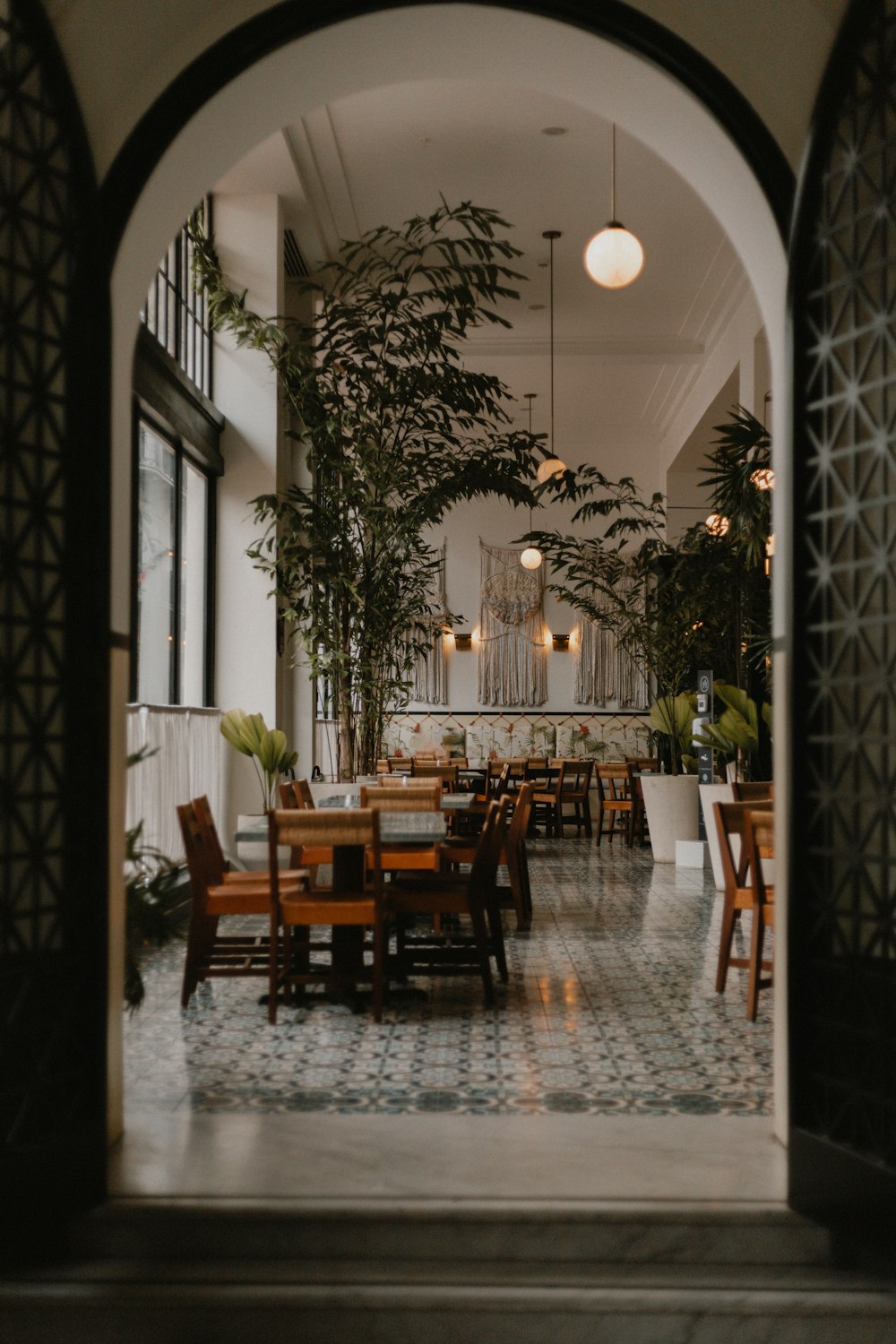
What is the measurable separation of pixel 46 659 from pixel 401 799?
10.9ft

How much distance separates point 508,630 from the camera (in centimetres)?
1764

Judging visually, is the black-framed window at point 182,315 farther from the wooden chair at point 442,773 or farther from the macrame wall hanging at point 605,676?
the macrame wall hanging at point 605,676

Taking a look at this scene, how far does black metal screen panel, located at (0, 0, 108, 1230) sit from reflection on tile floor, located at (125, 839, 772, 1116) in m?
0.85

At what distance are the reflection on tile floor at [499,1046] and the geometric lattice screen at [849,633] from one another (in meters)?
0.85

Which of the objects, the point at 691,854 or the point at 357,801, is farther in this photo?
the point at 691,854

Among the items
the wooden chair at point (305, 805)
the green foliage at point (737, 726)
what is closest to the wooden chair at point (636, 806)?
the green foliage at point (737, 726)

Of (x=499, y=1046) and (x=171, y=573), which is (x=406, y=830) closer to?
(x=499, y=1046)

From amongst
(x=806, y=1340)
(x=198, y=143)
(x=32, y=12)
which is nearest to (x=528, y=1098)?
(x=806, y=1340)

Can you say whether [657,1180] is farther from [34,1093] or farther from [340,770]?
[340,770]

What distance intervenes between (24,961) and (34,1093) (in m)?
0.34

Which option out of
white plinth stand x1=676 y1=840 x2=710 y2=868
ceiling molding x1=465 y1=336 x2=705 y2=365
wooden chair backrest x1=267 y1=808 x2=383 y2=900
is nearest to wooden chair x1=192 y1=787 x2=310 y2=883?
wooden chair backrest x1=267 y1=808 x2=383 y2=900

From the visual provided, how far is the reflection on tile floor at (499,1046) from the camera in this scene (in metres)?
4.02

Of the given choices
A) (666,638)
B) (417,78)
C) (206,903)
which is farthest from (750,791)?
(666,638)

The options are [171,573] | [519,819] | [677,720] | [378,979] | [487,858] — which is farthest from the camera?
[677,720]
